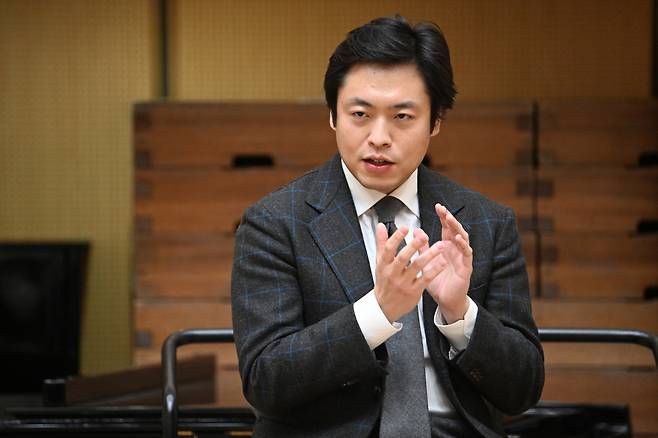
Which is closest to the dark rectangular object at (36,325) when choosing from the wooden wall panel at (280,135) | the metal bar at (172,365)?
the wooden wall panel at (280,135)

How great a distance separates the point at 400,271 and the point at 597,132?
300 centimetres

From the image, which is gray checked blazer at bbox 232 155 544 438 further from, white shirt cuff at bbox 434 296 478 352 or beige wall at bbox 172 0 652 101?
beige wall at bbox 172 0 652 101

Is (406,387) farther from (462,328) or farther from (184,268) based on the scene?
(184,268)

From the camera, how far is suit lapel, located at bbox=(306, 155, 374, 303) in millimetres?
1962

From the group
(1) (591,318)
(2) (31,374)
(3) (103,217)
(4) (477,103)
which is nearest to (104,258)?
(3) (103,217)

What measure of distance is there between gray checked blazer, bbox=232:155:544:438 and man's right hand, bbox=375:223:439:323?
0.08 m

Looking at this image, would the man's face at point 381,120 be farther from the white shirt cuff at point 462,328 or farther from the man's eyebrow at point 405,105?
the white shirt cuff at point 462,328

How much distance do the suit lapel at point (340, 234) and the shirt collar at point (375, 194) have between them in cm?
1

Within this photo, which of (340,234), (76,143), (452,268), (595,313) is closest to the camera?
(452,268)

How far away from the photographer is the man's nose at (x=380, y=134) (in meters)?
1.93

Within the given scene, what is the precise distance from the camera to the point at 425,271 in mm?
1793

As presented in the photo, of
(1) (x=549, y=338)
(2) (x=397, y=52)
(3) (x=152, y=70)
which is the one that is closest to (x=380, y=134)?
(2) (x=397, y=52)

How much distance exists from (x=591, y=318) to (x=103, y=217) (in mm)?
2224

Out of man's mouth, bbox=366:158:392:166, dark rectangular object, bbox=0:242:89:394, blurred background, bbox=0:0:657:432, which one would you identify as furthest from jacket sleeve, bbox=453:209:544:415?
dark rectangular object, bbox=0:242:89:394
